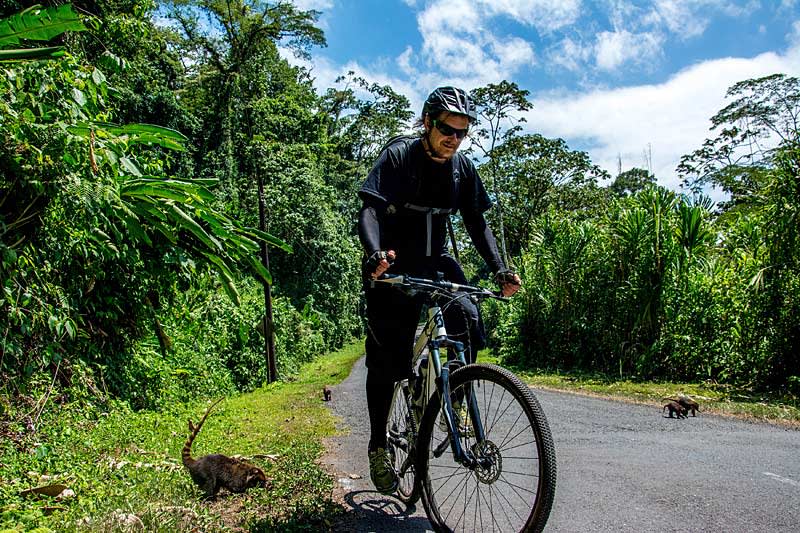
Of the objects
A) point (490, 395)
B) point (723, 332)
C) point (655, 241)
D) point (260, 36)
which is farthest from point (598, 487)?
point (260, 36)

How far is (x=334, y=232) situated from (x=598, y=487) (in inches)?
1046

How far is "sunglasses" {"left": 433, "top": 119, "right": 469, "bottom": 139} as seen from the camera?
275cm

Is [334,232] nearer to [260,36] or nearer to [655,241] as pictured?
[260,36]

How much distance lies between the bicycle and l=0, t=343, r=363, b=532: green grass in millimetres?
644

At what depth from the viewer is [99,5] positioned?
11539 mm

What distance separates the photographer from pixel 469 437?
7.88 ft

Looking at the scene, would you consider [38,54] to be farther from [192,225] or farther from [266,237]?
[266,237]

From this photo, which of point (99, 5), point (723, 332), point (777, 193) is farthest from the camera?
point (99, 5)

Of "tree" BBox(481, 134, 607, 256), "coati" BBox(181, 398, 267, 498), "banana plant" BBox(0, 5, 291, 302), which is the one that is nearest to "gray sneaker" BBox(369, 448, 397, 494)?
"coati" BBox(181, 398, 267, 498)

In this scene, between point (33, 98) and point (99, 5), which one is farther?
point (99, 5)

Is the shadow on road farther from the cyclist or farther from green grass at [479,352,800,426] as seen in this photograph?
green grass at [479,352,800,426]

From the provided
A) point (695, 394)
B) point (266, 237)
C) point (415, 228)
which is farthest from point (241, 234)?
point (695, 394)

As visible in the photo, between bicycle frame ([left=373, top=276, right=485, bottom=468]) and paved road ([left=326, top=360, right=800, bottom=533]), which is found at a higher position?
bicycle frame ([left=373, top=276, right=485, bottom=468])

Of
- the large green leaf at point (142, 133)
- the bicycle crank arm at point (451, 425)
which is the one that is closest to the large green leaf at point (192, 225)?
the large green leaf at point (142, 133)
